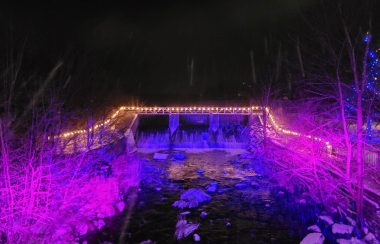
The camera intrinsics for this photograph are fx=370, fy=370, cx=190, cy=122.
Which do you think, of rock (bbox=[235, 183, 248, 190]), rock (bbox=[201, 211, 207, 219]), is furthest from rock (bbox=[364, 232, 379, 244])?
rock (bbox=[235, 183, 248, 190])

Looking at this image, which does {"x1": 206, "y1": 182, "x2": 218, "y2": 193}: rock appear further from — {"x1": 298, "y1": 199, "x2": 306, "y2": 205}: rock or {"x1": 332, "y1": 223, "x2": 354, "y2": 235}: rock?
{"x1": 332, "y1": 223, "x2": 354, "y2": 235}: rock

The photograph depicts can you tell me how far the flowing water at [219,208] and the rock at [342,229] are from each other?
1.27 meters

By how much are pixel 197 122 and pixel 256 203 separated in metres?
25.1

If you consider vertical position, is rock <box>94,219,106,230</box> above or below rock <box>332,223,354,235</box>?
below

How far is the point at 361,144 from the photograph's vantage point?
42.9 ft

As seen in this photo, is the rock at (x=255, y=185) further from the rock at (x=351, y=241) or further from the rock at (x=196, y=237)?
the rock at (x=351, y=241)

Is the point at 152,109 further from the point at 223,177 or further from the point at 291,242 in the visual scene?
the point at 291,242

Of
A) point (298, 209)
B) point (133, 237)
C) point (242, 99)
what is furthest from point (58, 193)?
point (242, 99)

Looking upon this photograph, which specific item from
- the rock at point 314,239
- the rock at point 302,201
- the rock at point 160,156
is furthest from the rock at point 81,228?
the rock at point 160,156

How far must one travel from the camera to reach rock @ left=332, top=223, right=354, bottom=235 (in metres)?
13.7

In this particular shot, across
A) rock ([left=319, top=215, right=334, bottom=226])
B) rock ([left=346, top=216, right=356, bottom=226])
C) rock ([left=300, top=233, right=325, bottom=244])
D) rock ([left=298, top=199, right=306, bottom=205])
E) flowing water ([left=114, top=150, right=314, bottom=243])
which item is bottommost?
flowing water ([left=114, top=150, right=314, bottom=243])

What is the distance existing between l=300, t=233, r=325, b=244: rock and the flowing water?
437 millimetres

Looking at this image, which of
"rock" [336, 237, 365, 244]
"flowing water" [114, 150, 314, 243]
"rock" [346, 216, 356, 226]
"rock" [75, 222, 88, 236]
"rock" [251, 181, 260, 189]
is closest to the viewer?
"rock" [336, 237, 365, 244]

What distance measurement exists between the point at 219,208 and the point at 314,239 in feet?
18.2
